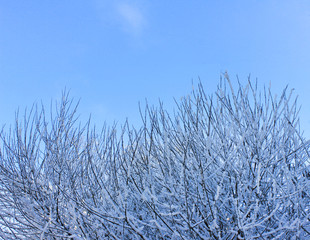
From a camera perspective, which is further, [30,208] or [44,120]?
[44,120]

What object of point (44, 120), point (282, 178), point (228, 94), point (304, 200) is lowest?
point (304, 200)

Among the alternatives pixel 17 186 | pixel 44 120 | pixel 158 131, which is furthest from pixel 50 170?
pixel 158 131

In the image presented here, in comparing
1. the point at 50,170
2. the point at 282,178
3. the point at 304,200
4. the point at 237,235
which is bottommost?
the point at 237,235

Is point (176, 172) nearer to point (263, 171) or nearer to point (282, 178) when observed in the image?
point (263, 171)

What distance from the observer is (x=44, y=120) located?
6.13 m

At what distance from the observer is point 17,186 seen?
5203 mm

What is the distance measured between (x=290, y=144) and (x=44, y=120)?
5140mm

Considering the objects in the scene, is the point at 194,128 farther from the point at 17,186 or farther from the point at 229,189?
the point at 17,186

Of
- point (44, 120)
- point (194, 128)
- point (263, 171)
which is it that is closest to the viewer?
point (263, 171)

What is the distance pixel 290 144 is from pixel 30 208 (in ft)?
15.4

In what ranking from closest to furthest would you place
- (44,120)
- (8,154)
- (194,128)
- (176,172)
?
1. (176,172)
2. (194,128)
3. (8,154)
4. (44,120)

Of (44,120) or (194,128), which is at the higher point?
(44,120)

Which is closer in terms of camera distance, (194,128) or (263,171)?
(263,171)

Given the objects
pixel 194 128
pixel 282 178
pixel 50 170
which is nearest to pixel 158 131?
pixel 194 128
